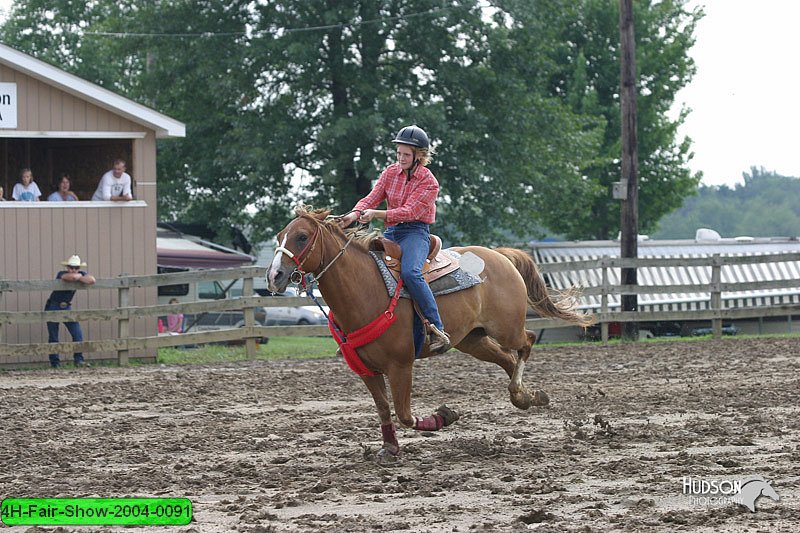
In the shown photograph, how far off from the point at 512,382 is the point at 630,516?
10.4 ft

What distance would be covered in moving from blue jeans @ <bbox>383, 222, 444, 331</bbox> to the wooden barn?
949 cm

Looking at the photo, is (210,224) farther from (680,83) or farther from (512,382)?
(512,382)

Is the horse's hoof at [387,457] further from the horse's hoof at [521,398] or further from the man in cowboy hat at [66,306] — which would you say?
the man in cowboy hat at [66,306]

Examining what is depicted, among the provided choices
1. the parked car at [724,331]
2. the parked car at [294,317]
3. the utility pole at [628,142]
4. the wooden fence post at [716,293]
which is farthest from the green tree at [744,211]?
the wooden fence post at [716,293]

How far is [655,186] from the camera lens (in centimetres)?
3541

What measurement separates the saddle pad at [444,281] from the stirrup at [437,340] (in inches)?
12.4

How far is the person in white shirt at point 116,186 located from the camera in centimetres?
1648

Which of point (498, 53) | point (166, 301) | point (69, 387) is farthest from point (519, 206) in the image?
point (69, 387)

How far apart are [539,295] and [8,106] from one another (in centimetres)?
977

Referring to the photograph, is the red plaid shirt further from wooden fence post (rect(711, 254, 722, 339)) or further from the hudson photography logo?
wooden fence post (rect(711, 254, 722, 339))

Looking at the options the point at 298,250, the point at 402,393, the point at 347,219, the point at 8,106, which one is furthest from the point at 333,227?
the point at 8,106

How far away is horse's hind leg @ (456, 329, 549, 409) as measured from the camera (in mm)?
8812

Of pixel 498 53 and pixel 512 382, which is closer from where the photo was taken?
pixel 512 382

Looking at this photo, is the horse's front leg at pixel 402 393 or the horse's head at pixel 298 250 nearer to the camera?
the horse's head at pixel 298 250
